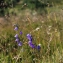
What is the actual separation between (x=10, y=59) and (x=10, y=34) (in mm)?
1300

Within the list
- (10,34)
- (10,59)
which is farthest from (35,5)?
(10,59)

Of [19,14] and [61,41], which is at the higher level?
[61,41]

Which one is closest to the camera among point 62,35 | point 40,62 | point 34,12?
point 40,62

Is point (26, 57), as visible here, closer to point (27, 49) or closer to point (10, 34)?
point (27, 49)

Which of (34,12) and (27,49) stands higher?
(27,49)

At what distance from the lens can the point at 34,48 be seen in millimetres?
2982

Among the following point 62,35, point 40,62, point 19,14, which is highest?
point 40,62

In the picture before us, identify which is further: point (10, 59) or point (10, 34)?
point (10, 34)

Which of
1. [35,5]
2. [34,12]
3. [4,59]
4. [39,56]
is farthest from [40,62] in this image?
[35,5]

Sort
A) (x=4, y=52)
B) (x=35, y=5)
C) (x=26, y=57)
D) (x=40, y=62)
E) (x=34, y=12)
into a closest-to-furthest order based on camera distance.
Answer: (x=40, y=62) → (x=26, y=57) → (x=4, y=52) → (x=34, y=12) → (x=35, y=5)

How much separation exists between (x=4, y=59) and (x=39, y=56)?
0.42 metres

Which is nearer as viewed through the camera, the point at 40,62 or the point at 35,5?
the point at 40,62

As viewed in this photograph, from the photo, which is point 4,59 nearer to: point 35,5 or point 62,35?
point 62,35

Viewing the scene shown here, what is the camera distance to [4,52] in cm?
331
